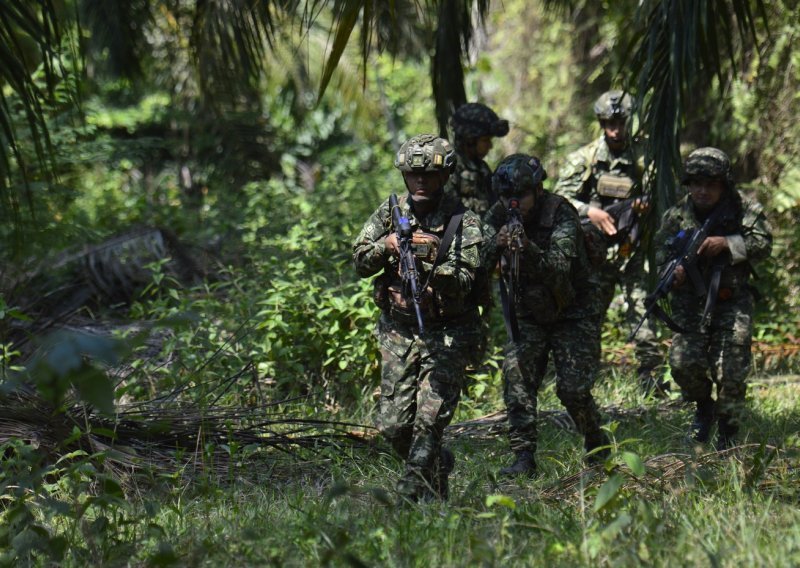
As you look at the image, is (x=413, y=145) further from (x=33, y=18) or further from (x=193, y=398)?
(x=193, y=398)

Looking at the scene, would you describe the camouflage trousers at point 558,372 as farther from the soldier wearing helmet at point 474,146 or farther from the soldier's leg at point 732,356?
the soldier wearing helmet at point 474,146

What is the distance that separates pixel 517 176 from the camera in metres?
5.23

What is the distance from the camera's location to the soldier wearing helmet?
6.93m

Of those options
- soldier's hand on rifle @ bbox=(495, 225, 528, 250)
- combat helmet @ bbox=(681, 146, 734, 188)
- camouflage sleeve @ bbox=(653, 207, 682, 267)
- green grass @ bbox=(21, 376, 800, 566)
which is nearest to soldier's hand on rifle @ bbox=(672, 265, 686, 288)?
camouflage sleeve @ bbox=(653, 207, 682, 267)

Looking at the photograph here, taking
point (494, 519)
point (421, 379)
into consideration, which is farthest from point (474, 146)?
point (494, 519)

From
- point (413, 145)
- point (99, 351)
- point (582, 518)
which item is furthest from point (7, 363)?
point (99, 351)

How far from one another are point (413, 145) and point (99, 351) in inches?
118

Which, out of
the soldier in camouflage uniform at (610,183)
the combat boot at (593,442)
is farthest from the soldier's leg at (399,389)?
the soldier in camouflage uniform at (610,183)

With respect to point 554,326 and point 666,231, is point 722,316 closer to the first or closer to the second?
point 666,231

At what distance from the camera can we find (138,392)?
6766mm

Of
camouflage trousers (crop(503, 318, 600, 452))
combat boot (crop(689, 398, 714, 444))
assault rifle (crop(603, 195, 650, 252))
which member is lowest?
combat boot (crop(689, 398, 714, 444))

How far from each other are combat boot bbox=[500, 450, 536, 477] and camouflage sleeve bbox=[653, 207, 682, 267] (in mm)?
1402

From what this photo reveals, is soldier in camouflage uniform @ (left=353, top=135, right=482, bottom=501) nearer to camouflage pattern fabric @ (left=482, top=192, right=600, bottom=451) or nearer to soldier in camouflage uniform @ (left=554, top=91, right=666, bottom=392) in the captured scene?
camouflage pattern fabric @ (left=482, top=192, right=600, bottom=451)

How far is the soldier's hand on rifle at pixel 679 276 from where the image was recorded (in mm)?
5867
